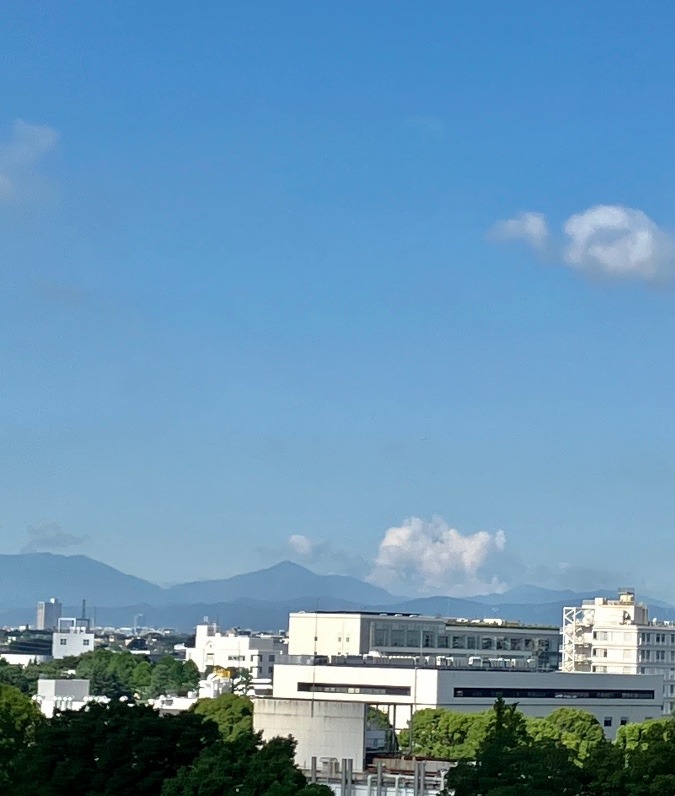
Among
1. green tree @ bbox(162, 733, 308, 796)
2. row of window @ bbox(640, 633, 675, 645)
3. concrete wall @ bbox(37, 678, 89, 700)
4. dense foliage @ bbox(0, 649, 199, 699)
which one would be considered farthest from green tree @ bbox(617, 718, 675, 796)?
dense foliage @ bbox(0, 649, 199, 699)

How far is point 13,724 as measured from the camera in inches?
2539

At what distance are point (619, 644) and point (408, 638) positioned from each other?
27.1 m

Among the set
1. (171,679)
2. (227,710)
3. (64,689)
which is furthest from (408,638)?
(227,710)

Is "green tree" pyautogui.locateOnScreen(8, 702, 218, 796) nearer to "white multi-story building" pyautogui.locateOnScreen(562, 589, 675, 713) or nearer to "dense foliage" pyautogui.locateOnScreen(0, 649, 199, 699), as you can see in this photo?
"dense foliage" pyautogui.locateOnScreen(0, 649, 199, 699)

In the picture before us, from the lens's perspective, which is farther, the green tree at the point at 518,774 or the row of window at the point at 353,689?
the row of window at the point at 353,689

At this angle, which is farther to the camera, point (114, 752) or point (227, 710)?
point (227, 710)

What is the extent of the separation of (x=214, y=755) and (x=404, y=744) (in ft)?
161

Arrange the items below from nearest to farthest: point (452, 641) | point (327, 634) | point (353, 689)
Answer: point (353, 689) < point (327, 634) < point (452, 641)

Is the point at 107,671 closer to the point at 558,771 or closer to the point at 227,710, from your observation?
the point at 227,710

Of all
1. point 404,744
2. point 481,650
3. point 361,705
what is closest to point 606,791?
point 361,705

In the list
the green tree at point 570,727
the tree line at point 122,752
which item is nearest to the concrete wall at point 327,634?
the green tree at point 570,727

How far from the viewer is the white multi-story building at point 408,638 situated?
428 ft

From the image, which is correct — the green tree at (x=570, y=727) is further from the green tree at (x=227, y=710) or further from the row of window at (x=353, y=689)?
the green tree at (x=227, y=710)

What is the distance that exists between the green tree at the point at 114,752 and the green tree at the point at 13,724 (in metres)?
3.96
